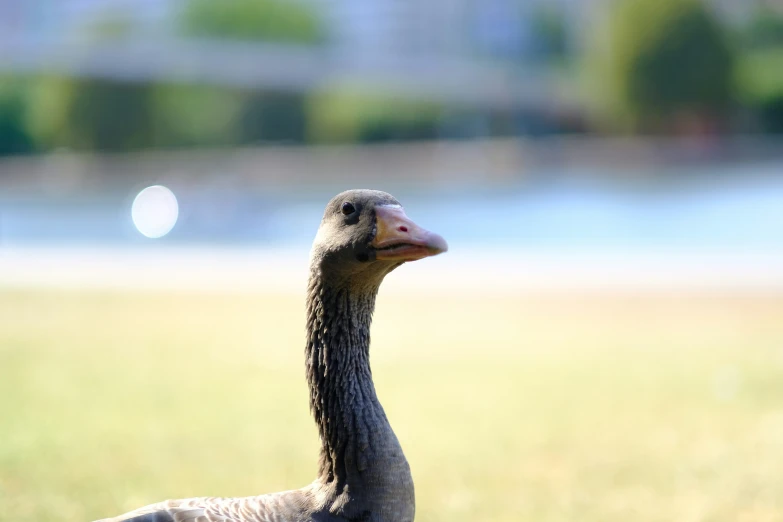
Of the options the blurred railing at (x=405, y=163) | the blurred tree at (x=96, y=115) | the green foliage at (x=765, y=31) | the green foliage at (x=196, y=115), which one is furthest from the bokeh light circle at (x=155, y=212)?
the green foliage at (x=765, y=31)

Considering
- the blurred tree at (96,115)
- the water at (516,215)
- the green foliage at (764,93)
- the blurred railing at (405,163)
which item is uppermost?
the blurred tree at (96,115)

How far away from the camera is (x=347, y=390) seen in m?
2.77

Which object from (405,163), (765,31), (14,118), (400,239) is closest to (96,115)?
(14,118)

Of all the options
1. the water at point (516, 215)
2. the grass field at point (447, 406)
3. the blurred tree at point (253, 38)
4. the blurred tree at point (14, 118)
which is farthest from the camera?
the blurred tree at point (253, 38)

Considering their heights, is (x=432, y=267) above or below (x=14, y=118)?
below

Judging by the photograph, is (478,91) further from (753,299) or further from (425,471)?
(425,471)

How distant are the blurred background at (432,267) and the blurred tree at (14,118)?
14 centimetres

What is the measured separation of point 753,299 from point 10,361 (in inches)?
297

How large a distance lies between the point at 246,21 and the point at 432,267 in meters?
46.9

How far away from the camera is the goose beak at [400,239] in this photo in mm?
2539

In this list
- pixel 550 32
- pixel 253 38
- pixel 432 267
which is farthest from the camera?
pixel 550 32

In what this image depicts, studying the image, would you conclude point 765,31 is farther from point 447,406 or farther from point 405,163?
point 447,406

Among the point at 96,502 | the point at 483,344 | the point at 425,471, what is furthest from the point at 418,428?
the point at 483,344

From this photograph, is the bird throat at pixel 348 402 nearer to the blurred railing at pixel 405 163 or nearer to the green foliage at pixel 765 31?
the blurred railing at pixel 405 163
